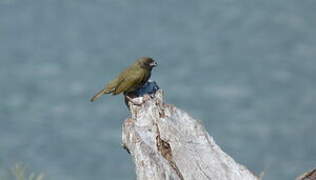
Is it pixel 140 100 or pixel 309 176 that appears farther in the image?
pixel 140 100

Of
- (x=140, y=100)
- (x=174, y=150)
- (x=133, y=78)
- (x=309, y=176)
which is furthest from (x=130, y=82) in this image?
(x=309, y=176)

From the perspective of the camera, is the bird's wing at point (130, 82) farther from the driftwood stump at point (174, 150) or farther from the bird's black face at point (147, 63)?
the driftwood stump at point (174, 150)

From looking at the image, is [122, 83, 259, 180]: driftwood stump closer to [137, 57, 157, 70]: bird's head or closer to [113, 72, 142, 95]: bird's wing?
[113, 72, 142, 95]: bird's wing

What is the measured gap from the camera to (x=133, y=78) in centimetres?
1174

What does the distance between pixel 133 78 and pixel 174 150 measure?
220cm

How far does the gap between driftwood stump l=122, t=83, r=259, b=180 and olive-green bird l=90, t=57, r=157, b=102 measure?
5.16 feet

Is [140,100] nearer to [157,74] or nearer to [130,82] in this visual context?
[130,82]

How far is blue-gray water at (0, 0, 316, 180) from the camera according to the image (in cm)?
2639

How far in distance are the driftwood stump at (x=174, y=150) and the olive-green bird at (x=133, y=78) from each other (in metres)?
1.57

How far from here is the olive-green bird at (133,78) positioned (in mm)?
11742

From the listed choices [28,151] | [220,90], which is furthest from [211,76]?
[28,151]

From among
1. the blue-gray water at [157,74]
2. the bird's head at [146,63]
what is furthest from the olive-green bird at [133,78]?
the blue-gray water at [157,74]

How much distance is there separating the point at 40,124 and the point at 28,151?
8.96ft

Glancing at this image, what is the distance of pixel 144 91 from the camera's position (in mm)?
11508
